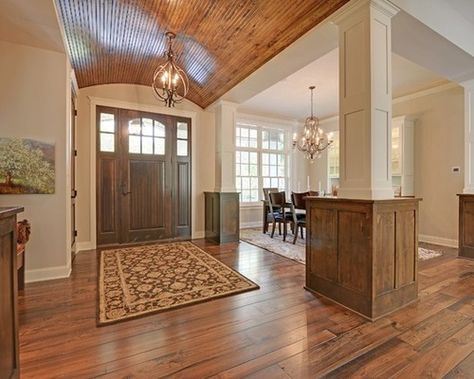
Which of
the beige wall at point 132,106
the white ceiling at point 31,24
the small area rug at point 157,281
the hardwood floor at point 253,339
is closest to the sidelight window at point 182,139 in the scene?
the beige wall at point 132,106

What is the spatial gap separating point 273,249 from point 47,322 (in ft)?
10.1

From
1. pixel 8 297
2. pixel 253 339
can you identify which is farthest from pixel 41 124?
pixel 253 339

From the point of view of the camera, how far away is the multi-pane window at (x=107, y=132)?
179 inches

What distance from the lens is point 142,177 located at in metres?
4.84

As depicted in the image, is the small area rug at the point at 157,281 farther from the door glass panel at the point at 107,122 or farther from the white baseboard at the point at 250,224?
the white baseboard at the point at 250,224

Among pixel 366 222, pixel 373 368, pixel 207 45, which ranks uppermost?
pixel 207 45

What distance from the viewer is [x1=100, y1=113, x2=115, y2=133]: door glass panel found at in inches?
180

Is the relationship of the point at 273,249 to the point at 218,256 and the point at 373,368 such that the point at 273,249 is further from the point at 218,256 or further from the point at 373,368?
the point at 373,368

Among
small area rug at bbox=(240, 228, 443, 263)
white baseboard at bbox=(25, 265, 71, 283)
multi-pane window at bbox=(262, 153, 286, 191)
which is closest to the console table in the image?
white baseboard at bbox=(25, 265, 71, 283)

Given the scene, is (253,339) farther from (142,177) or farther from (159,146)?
(159,146)

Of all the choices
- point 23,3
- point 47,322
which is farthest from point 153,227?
point 23,3

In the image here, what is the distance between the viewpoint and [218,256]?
390cm

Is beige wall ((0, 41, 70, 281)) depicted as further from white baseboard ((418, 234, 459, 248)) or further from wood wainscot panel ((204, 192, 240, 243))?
white baseboard ((418, 234, 459, 248))

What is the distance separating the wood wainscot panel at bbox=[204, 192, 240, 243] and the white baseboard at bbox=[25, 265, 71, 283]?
2.45 metres
